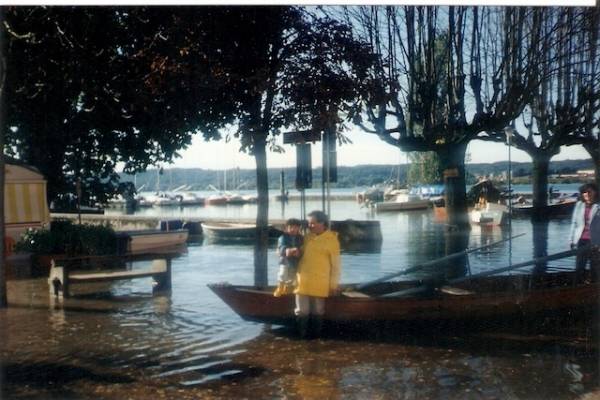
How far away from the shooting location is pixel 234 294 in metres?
7.45

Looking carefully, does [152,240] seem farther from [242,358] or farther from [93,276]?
[242,358]

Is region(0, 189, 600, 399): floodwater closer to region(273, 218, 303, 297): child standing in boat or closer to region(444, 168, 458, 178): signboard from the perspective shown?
region(273, 218, 303, 297): child standing in boat

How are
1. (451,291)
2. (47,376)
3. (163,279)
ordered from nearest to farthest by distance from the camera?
(47,376) < (451,291) < (163,279)

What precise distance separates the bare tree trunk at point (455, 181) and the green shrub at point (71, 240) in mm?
6956

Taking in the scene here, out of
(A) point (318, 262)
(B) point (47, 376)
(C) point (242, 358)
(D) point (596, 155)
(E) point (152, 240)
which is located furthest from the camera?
(E) point (152, 240)

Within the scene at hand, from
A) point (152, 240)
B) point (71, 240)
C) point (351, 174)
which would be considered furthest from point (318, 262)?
point (152, 240)

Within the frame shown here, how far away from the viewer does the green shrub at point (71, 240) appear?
12531mm

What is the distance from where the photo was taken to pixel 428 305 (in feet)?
23.9

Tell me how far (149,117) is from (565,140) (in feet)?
21.0

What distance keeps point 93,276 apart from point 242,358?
4315 mm

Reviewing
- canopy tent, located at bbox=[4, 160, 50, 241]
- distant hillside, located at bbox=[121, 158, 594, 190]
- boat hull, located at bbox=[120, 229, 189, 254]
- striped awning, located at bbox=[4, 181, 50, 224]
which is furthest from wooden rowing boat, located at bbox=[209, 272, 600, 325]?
striped awning, located at bbox=[4, 181, 50, 224]

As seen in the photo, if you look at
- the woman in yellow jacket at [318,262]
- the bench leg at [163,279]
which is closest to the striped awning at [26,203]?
the bench leg at [163,279]

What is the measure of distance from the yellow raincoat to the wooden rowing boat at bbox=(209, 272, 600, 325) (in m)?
0.27

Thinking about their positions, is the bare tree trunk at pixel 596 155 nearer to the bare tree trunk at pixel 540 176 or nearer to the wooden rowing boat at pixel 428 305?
the bare tree trunk at pixel 540 176
